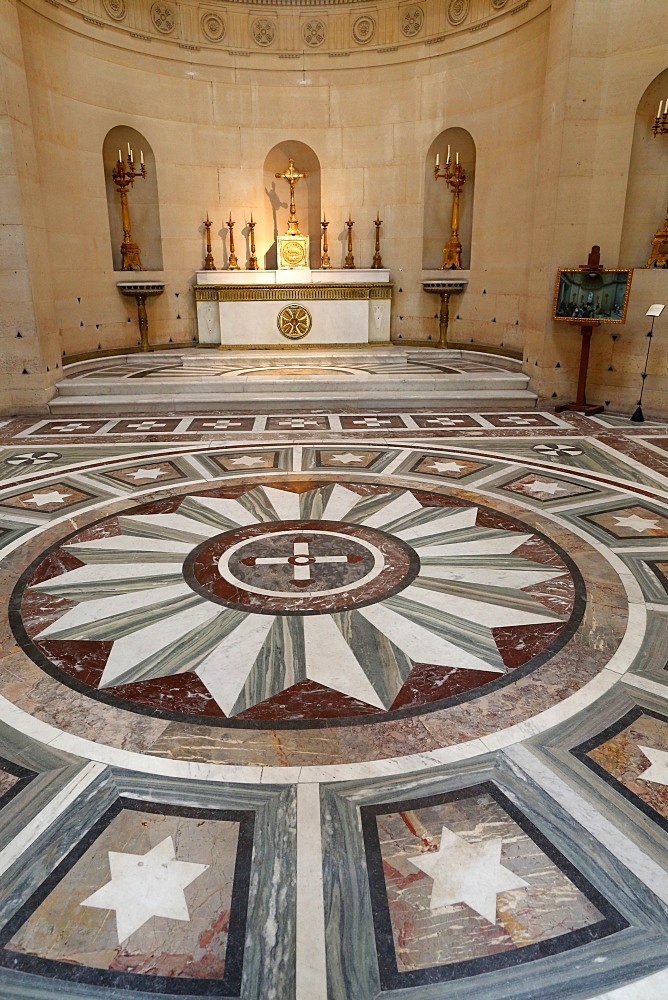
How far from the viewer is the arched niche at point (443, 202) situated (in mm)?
12703

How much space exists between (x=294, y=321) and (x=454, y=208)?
11.6ft

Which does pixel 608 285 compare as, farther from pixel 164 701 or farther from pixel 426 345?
pixel 164 701

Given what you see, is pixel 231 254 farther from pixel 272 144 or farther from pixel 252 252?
pixel 272 144

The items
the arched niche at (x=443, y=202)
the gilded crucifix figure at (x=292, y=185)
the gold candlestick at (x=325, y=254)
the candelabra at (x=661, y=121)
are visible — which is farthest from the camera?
the gold candlestick at (x=325, y=254)

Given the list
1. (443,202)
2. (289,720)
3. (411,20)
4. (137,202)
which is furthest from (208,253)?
(289,720)

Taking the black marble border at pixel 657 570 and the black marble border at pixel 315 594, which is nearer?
the black marble border at pixel 315 594

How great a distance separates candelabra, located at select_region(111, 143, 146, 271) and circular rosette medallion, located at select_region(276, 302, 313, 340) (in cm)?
284

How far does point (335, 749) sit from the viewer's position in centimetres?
271

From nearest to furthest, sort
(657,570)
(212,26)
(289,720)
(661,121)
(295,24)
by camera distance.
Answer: (289,720) < (657,570) < (661,121) < (212,26) < (295,24)

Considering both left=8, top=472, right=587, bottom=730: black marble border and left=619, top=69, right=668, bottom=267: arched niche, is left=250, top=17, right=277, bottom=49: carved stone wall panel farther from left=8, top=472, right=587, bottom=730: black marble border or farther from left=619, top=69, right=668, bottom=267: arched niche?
left=8, top=472, right=587, bottom=730: black marble border

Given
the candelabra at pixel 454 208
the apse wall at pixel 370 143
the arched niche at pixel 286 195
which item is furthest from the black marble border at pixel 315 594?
the arched niche at pixel 286 195

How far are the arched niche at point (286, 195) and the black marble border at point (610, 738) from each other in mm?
12608

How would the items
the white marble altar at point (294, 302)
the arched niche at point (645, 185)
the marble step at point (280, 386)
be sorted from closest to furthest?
the arched niche at point (645, 185)
the marble step at point (280, 386)
the white marble altar at point (294, 302)

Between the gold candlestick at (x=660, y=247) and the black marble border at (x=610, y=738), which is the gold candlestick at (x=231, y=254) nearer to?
the gold candlestick at (x=660, y=247)
